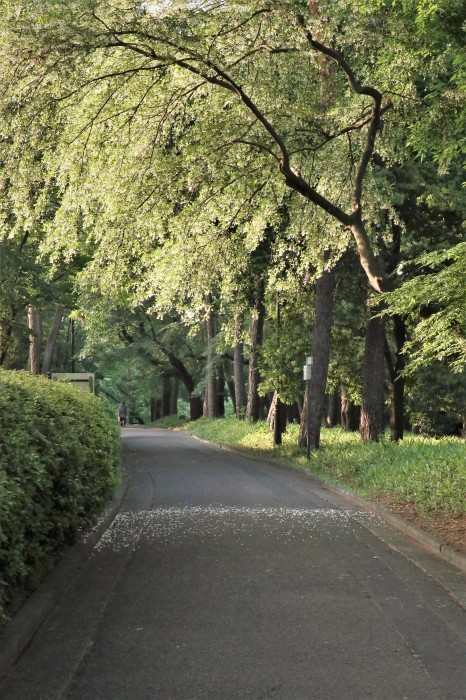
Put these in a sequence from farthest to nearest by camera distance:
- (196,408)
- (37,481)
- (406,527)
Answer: (196,408)
(406,527)
(37,481)

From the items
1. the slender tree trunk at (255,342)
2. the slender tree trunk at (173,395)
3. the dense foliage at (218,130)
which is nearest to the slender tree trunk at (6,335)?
the slender tree trunk at (255,342)

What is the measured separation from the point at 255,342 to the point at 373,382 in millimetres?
9785

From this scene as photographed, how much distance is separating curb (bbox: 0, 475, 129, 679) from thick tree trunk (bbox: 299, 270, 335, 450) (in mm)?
13802

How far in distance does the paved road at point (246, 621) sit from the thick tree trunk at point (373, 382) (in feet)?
37.4

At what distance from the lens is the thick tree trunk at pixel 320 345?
78.7 feet

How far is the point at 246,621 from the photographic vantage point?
22.0ft

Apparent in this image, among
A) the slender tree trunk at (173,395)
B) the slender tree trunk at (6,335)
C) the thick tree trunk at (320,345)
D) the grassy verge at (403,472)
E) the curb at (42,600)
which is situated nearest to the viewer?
the curb at (42,600)

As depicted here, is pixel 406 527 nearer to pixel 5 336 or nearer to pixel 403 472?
pixel 403 472

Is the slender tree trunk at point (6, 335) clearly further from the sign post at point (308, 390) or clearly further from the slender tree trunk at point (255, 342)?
the sign post at point (308, 390)

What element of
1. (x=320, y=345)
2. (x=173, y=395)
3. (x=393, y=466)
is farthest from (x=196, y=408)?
(x=393, y=466)

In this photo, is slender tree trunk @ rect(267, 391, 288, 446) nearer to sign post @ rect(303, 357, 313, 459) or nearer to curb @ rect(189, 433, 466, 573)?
sign post @ rect(303, 357, 313, 459)

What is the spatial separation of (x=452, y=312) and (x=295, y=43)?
5.37m

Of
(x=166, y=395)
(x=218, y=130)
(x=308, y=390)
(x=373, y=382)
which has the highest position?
(x=218, y=130)

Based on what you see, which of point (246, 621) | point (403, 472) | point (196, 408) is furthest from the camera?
point (196, 408)
